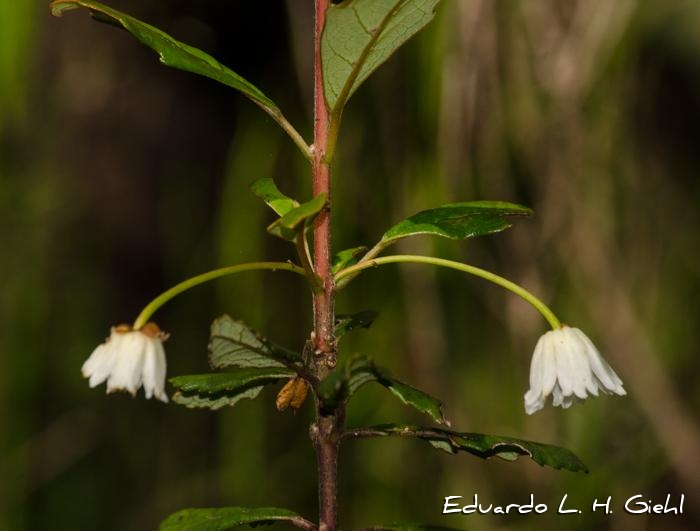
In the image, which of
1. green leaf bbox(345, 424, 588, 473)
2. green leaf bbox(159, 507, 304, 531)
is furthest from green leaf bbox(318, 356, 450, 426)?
green leaf bbox(159, 507, 304, 531)

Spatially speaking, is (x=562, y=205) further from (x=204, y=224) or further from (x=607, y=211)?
(x=204, y=224)

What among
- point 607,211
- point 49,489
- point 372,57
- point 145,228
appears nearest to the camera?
point 372,57

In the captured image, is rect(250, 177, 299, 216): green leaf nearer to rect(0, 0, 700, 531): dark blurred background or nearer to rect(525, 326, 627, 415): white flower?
rect(525, 326, 627, 415): white flower

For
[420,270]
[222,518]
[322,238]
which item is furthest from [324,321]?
[420,270]

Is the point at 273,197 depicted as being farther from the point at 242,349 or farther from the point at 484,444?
the point at 484,444

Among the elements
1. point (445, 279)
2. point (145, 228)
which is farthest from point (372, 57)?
point (145, 228)

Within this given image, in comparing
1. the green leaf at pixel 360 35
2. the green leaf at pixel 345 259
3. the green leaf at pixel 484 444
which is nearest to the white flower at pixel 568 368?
the green leaf at pixel 484 444
